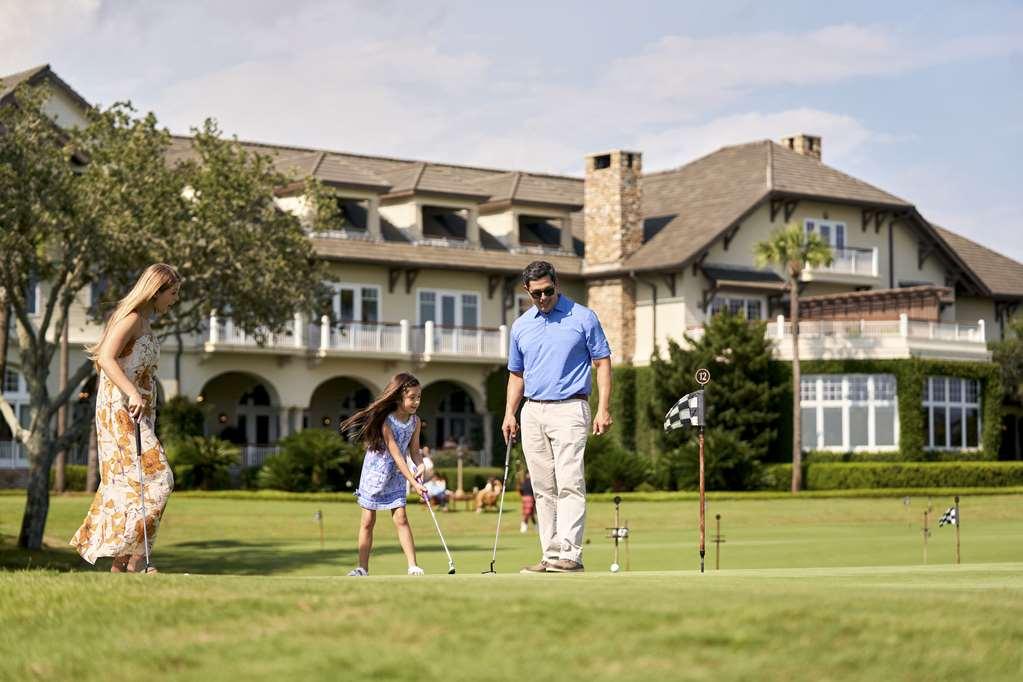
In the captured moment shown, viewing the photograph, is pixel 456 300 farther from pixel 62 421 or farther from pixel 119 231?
pixel 119 231

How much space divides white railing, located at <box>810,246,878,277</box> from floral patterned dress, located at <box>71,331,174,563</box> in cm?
5169

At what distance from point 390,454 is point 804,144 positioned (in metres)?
55.0

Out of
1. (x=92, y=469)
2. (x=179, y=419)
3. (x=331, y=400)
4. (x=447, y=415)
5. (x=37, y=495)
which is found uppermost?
(x=331, y=400)

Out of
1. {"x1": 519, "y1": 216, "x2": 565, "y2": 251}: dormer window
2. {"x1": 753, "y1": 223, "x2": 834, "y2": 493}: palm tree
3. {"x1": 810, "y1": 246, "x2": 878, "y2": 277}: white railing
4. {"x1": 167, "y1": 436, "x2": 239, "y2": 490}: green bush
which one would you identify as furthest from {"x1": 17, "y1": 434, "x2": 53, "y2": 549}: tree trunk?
{"x1": 810, "y1": 246, "x2": 878, "y2": 277}: white railing

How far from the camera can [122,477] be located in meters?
11.8

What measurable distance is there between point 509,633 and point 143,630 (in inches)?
77.1

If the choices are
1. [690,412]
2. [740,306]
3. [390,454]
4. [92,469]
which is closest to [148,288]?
[390,454]

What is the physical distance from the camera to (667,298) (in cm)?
5972

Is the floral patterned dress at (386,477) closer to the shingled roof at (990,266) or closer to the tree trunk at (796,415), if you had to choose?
the tree trunk at (796,415)

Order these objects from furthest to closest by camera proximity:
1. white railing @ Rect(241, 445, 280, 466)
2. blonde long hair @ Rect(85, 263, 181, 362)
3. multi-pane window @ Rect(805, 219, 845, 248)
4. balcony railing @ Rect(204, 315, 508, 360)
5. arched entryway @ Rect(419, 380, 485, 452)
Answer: multi-pane window @ Rect(805, 219, 845, 248), arched entryway @ Rect(419, 380, 485, 452), white railing @ Rect(241, 445, 280, 466), balcony railing @ Rect(204, 315, 508, 360), blonde long hair @ Rect(85, 263, 181, 362)

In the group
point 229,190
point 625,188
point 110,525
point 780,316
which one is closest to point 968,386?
point 780,316

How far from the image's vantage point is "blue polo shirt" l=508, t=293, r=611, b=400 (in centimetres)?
1307

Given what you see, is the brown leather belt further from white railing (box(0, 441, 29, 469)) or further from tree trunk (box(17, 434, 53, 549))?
white railing (box(0, 441, 29, 469))

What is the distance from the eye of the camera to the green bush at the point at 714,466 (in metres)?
51.6
